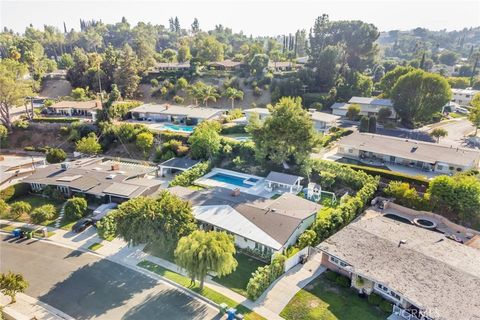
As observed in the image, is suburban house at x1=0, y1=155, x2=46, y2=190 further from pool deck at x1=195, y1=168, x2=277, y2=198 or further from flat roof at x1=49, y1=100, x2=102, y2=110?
pool deck at x1=195, y1=168, x2=277, y2=198

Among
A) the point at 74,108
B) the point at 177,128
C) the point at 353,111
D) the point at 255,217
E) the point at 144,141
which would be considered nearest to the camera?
the point at 255,217

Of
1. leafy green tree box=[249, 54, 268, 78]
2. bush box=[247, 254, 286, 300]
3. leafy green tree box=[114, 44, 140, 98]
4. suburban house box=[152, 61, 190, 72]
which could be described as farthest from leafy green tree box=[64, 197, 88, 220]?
suburban house box=[152, 61, 190, 72]

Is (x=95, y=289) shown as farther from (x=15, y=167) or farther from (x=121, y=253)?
(x=15, y=167)

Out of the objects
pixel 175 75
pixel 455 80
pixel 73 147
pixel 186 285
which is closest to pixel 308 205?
pixel 186 285

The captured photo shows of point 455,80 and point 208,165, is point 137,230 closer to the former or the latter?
point 208,165

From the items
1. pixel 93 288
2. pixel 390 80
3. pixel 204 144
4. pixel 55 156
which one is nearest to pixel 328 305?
pixel 93 288
